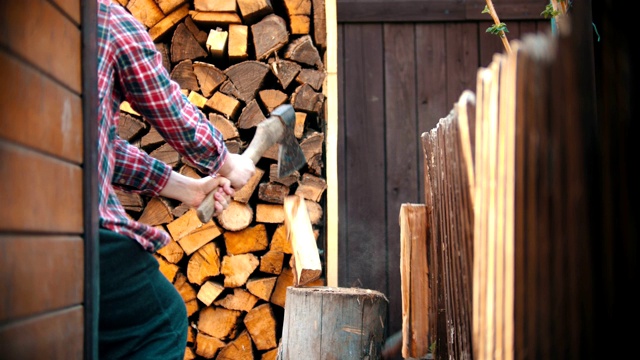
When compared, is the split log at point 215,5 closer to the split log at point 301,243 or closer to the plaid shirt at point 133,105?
the split log at point 301,243

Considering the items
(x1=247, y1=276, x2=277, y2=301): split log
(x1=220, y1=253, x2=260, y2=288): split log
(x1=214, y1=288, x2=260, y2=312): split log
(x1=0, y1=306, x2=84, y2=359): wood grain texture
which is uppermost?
(x1=0, y1=306, x2=84, y2=359): wood grain texture

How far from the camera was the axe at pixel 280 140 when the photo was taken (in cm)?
269

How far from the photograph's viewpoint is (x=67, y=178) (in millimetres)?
1291

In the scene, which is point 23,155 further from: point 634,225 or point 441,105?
point 441,105

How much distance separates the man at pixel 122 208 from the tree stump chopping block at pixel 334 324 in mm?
839

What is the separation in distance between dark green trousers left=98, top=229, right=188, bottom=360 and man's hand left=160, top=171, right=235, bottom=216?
1.61ft

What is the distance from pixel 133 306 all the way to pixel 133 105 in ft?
1.75

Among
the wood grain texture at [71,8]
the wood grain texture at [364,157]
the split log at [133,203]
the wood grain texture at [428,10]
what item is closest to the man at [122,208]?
the wood grain texture at [71,8]

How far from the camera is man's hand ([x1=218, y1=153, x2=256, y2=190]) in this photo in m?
2.26

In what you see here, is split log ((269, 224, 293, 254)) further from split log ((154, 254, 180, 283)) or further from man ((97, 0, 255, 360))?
man ((97, 0, 255, 360))

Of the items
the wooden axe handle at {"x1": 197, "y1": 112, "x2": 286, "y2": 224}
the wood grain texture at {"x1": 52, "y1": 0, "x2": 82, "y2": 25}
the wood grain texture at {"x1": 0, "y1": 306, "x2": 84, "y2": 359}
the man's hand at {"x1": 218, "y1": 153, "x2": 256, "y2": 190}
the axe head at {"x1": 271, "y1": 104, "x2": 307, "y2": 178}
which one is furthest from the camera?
the axe head at {"x1": 271, "y1": 104, "x2": 307, "y2": 178}

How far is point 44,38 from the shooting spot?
120cm

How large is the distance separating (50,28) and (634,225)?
1027 mm

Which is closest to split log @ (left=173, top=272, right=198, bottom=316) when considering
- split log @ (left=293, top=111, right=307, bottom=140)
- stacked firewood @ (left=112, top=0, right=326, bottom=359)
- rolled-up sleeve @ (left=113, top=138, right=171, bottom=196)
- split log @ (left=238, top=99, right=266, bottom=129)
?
stacked firewood @ (left=112, top=0, right=326, bottom=359)
